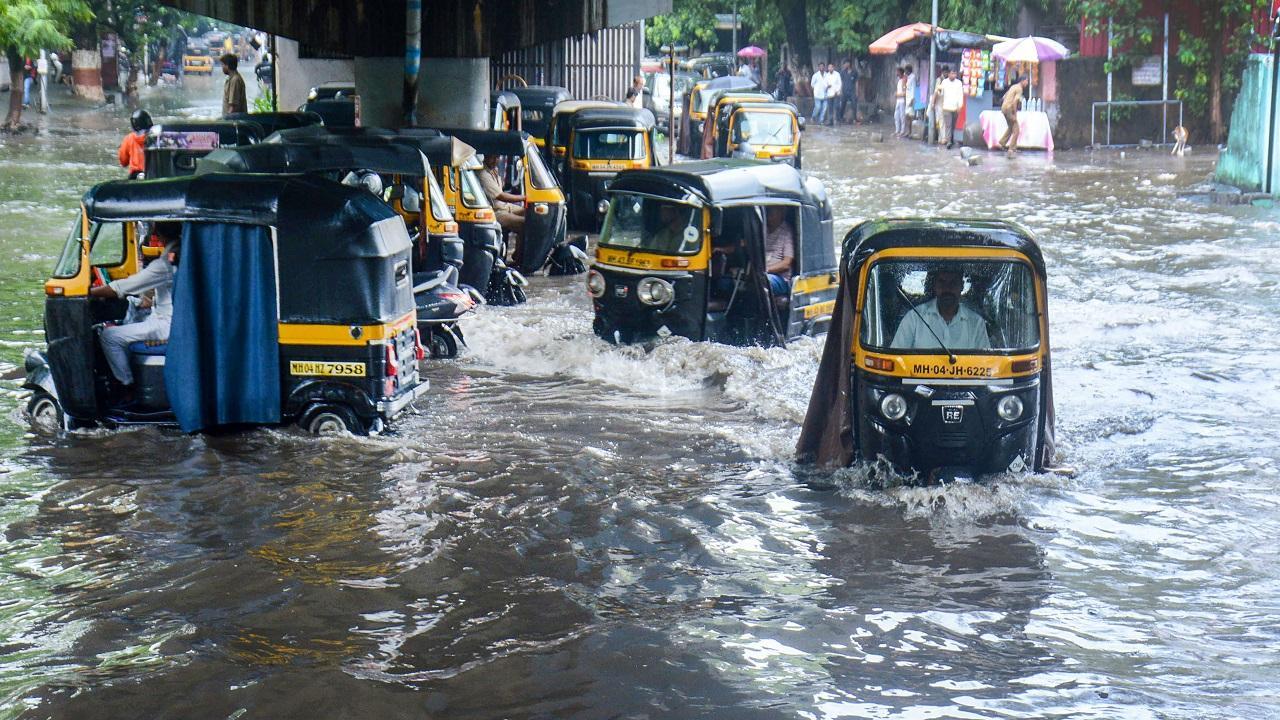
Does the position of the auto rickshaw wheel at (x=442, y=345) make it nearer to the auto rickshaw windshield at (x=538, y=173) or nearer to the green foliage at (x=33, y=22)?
the auto rickshaw windshield at (x=538, y=173)

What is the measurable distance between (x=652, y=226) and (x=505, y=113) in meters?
11.5

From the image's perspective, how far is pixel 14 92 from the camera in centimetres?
3781

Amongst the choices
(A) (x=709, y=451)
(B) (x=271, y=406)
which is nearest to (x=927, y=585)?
(A) (x=709, y=451)

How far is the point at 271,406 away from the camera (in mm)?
10914

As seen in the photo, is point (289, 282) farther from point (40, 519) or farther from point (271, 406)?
point (40, 519)

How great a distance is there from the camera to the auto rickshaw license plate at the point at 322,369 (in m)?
10.9

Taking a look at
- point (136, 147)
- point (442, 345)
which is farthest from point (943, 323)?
point (136, 147)

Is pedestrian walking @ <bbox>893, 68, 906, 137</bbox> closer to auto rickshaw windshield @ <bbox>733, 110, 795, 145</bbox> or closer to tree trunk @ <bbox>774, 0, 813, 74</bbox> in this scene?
tree trunk @ <bbox>774, 0, 813, 74</bbox>

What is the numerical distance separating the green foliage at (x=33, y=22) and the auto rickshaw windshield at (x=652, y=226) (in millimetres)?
13964

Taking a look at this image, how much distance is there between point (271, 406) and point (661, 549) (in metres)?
3.33

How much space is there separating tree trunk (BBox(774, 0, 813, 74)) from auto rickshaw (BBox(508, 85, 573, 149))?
71.9 feet

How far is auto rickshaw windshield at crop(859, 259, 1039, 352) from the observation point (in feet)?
32.5

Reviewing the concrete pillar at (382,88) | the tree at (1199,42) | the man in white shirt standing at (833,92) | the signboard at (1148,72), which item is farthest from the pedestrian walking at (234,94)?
the man in white shirt standing at (833,92)

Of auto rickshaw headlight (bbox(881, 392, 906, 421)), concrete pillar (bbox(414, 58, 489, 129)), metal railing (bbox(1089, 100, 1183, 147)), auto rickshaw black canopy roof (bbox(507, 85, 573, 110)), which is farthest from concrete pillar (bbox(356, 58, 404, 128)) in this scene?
metal railing (bbox(1089, 100, 1183, 147))
